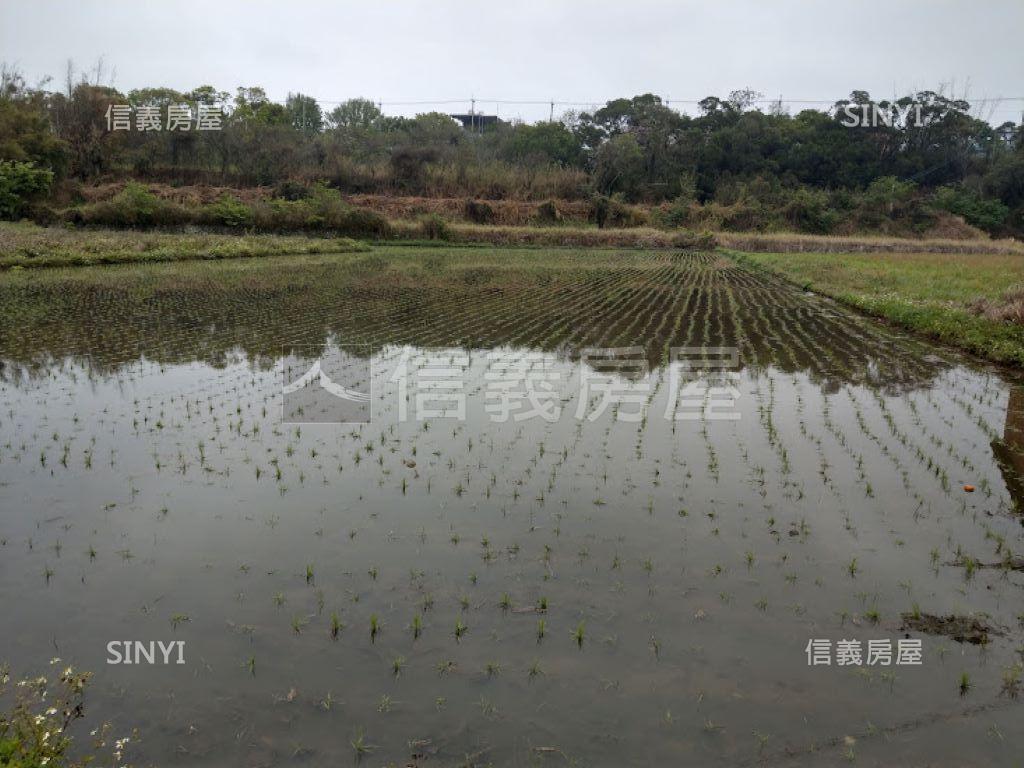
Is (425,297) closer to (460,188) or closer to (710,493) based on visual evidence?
(710,493)

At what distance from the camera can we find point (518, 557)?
390cm

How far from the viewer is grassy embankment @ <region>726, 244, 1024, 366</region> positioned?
32.8ft

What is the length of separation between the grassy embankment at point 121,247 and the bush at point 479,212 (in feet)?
40.3

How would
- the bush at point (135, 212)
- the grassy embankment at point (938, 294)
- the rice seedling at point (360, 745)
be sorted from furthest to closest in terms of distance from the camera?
the bush at point (135, 212) < the grassy embankment at point (938, 294) < the rice seedling at point (360, 745)

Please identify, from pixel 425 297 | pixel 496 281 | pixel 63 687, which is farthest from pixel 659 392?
pixel 496 281

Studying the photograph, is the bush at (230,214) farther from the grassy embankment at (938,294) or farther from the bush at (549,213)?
the grassy embankment at (938,294)

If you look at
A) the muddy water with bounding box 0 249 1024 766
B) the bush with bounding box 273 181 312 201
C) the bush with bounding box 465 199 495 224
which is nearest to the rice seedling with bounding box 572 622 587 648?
the muddy water with bounding box 0 249 1024 766
